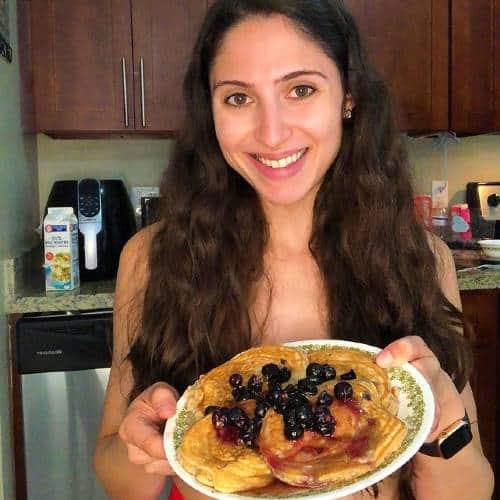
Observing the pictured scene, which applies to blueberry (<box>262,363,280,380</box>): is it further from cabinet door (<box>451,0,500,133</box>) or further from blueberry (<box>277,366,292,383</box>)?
cabinet door (<box>451,0,500,133</box>)

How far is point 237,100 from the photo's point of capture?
99cm

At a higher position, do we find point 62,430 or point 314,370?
point 314,370

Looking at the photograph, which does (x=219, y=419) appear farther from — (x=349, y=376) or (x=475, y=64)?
(x=475, y=64)

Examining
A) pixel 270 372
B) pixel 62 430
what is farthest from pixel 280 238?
pixel 62 430

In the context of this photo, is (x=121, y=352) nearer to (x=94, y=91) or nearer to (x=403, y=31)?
(x=94, y=91)

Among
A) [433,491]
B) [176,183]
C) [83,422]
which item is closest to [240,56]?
[176,183]

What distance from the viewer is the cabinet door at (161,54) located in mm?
2205

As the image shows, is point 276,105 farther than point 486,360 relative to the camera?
No

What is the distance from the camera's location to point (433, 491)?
3.01 feet

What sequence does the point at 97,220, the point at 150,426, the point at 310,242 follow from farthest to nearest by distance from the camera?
the point at 97,220
the point at 310,242
the point at 150,426

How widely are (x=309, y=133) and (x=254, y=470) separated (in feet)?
1.85

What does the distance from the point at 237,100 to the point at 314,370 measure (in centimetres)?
49

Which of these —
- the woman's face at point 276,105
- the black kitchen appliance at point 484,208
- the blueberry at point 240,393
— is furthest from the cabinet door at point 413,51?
the blueberry at point 240,393

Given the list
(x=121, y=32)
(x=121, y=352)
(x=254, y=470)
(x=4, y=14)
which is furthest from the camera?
(x=121, y=32)
